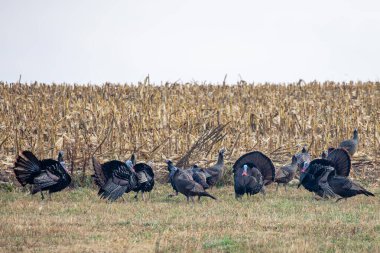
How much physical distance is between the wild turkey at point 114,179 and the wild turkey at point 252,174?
104 inches

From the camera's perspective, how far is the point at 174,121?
28703 mm

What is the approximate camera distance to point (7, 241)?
13.8 metres

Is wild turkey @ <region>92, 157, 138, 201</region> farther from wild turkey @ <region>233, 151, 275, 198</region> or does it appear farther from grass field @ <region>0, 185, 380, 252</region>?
wild turkey @ <region>233, 151, 275, 198</region>

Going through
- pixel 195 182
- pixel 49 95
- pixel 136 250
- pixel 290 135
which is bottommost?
pixel 136 250

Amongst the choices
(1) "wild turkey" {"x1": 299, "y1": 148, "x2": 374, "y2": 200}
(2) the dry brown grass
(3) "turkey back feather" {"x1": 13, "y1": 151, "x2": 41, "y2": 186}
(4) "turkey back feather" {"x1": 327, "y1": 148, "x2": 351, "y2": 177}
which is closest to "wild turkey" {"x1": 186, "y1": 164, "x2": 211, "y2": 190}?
(1) "wild turkey" {"x1": 299, "y1": 148, "x2": 374, "y2": 200}

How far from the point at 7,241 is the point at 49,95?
72.6 feet

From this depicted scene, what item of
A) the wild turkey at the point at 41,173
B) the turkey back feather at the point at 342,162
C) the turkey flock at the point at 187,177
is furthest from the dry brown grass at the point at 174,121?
the turkey back feather at the point at 342,162

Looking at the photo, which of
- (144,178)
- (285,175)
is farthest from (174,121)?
(144,178)

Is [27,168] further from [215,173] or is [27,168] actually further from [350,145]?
[350,145]

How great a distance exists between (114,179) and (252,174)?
3.50 meters

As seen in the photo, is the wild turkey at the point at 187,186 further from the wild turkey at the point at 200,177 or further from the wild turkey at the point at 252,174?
the wild turkey at the point at 252,174

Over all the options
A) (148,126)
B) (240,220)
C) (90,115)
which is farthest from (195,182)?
(90,115)

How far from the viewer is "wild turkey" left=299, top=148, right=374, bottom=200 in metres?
19.7

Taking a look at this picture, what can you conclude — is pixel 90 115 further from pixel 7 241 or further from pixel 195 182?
pixel 7 241
